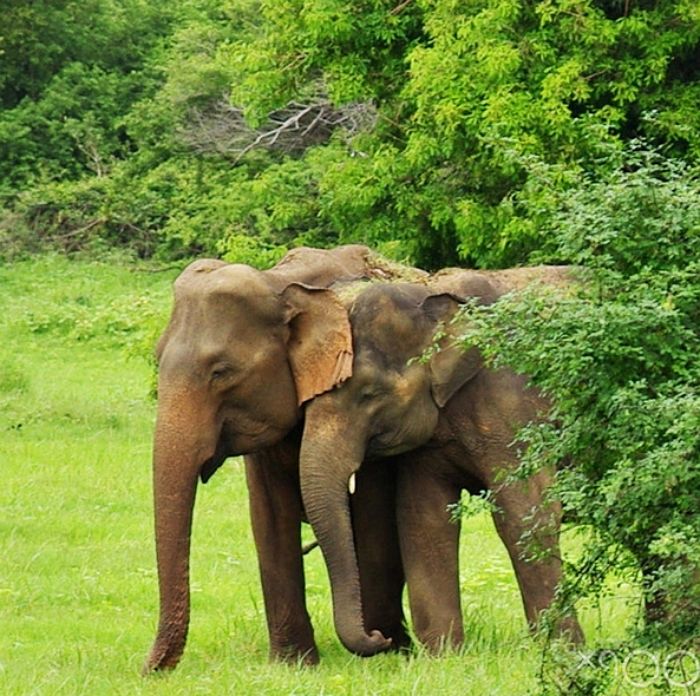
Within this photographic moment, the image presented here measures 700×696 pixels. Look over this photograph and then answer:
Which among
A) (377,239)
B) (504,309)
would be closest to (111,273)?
(377,239)

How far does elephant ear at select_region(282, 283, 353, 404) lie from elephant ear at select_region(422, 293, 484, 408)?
1.53 ft

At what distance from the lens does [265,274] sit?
375 inches

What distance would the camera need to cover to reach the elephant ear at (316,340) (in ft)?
30.7

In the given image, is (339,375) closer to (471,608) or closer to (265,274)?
(265,274)

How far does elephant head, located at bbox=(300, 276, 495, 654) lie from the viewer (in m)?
9.29

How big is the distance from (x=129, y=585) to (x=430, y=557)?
2924 millimetres

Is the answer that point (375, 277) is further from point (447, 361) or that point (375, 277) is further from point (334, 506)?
point (334, 506)

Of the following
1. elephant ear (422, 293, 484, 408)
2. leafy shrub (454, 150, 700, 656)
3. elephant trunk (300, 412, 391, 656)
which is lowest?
elephant trunk (300, 412, 391, 656)

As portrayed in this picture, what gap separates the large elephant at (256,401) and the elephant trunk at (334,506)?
0.08m

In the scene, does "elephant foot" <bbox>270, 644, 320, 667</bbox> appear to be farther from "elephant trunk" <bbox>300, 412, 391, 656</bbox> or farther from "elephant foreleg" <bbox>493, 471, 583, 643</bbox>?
"elephant foreleg" <bbox>493, 471, 583, 643</bbox>

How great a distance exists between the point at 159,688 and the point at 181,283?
78.3 inches

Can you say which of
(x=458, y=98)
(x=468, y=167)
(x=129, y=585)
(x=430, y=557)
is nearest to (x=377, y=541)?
(x=430, y=557)

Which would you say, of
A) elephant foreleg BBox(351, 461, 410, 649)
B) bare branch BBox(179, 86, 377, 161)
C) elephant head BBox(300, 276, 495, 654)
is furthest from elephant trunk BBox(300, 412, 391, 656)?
bare branch BBox(179, 86, 377, 161)

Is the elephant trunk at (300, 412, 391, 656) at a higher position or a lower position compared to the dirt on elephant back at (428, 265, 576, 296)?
lower
